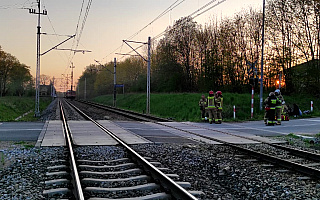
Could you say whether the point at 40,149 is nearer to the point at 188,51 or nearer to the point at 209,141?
the point at 209,141

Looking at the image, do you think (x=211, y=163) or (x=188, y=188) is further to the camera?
(x=211, y=163)

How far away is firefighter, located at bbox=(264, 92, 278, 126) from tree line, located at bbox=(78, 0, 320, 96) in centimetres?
654

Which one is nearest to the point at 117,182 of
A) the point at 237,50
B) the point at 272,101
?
the point at 272,101

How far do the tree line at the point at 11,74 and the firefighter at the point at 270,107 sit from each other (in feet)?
228

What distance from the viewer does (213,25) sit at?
4759cm

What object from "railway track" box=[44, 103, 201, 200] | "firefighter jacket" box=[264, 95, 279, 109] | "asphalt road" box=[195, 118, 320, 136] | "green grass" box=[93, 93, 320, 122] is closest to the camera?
"railway track" box=[44, 103, 201, 200]

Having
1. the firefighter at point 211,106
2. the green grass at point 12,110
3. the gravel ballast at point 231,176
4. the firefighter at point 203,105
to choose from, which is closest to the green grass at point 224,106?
the firefighter at point 203,105

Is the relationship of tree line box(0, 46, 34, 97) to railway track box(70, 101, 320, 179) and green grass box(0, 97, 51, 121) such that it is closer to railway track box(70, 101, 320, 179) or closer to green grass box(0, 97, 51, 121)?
green grass box(0, 97, 51, 121)

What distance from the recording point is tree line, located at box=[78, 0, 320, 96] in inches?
1375

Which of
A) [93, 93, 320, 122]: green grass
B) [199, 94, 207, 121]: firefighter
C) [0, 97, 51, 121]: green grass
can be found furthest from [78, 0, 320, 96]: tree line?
[0, 97, 51, 121]: green grass

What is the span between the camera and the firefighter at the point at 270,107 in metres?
17.3

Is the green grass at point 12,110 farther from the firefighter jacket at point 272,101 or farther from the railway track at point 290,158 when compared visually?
the railway track at point 290,158

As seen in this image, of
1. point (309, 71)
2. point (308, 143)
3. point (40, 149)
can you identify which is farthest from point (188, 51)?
point (40, 149)

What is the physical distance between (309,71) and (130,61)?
50.9 metres
